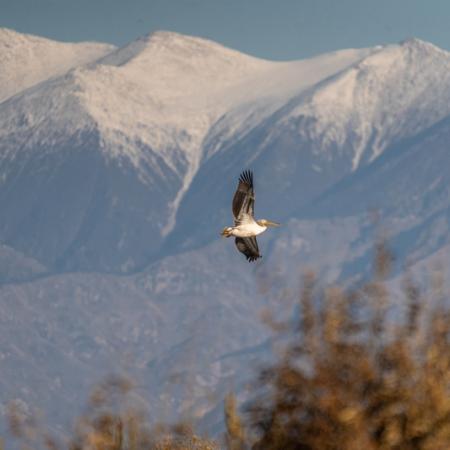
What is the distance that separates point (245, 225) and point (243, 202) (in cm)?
45

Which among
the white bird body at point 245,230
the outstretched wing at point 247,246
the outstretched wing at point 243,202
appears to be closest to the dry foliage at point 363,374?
the white bird body at point 245,230

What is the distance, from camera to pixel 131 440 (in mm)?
24172

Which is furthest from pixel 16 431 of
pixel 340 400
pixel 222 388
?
pixel 340 400

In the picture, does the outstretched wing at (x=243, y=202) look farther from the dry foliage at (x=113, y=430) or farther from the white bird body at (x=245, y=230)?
the dry foliage at (x=113, y=430)

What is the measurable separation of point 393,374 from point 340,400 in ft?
2.59

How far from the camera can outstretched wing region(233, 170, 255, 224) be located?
2880 centimetres

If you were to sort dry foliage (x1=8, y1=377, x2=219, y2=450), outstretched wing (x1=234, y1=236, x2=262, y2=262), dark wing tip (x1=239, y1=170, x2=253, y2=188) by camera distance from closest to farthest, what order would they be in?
dry foliage (x1=8, y1=377, x2=219, y2=450)
outstretched wing (x1=234, y1=236, x2=262, y2=262)
dark wing tip (x1=239, y1=170, x2=253, y2=188)

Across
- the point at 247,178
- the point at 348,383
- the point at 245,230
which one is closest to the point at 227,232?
the point at 245,230

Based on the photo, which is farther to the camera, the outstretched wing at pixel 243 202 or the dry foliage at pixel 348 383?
the outstretched wing at pixel 243 202

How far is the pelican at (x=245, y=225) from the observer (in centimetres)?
2861

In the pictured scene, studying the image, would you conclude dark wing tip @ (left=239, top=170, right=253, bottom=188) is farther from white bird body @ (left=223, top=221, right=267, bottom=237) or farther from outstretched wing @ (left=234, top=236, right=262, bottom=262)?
white bird body @ (left=223, top=221, right=267, bottom=237)

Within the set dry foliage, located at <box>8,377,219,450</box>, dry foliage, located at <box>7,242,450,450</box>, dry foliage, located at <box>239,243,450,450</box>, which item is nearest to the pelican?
dry foliage, located at <box>8,377,219,450</box>

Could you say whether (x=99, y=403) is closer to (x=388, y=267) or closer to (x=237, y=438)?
(x=237, y=438)

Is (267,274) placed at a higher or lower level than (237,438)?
higher
